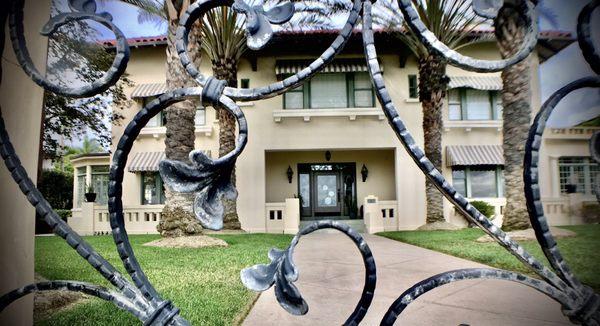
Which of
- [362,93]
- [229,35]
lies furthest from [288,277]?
[362,93]

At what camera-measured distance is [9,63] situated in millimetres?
957

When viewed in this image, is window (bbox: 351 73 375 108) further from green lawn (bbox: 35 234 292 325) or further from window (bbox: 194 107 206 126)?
green lawn (bbox: 35 234 292 325)

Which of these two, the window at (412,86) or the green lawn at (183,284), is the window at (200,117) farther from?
the green lawn at (183,284)

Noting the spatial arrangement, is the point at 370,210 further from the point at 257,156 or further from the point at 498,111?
the point at 498,111

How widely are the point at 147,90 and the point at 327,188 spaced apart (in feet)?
27.9

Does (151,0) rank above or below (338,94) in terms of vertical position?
above

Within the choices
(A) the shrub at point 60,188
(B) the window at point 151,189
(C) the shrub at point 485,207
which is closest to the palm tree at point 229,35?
(B) the window at point 151,189

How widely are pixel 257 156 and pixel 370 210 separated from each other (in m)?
4.69

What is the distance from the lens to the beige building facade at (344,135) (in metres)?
12.9

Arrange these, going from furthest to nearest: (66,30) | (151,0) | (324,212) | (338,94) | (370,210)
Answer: (324,212), (338,94), (370,210), (151,0), (66,30)

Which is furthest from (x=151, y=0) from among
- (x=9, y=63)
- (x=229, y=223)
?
(x=9, y=63)

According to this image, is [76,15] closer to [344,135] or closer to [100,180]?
[344,135]

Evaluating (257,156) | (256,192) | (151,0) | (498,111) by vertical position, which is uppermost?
(151,0)

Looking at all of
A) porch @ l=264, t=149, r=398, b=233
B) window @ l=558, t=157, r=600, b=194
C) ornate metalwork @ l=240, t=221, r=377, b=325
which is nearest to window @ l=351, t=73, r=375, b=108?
porch @ l=264, t=149, r=398, b=233
